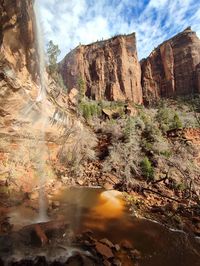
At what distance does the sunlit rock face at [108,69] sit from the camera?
56125 millimetres

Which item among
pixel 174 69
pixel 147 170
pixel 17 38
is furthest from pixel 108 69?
pixel 17 38

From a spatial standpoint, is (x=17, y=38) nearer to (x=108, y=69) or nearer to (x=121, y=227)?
(x=121, y=227)

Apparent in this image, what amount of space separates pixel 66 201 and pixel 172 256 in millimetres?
6598

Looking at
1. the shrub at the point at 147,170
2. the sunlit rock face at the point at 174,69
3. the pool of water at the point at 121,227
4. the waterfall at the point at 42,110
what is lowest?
the pool of water at the point at 121,227

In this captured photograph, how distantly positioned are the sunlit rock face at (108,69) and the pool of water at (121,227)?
4464 centimetres

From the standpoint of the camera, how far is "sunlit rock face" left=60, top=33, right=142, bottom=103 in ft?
184

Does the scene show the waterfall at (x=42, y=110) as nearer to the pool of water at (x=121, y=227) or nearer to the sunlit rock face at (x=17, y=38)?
the sunlit rock face at (x=17, y=38)

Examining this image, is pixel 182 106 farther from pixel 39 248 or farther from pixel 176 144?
pixel 39 248

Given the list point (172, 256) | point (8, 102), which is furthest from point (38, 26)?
point (172, 256)

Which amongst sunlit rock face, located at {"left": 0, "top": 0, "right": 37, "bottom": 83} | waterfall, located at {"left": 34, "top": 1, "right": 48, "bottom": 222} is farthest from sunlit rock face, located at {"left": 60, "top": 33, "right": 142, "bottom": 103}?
sunlit rock face, located at {"left": 0, "top": 0, "right": 37, "bottom": 83}

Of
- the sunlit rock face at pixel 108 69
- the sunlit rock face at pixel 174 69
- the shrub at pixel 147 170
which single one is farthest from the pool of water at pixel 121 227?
the sunlit rock face at pixel 174 69

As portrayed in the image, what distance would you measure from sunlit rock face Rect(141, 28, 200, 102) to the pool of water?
52546mm

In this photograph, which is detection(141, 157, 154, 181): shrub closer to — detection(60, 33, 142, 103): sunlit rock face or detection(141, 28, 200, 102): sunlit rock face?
detection(60, 33, 142, 103): sunlit rock face

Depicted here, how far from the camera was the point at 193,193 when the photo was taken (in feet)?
44.5
